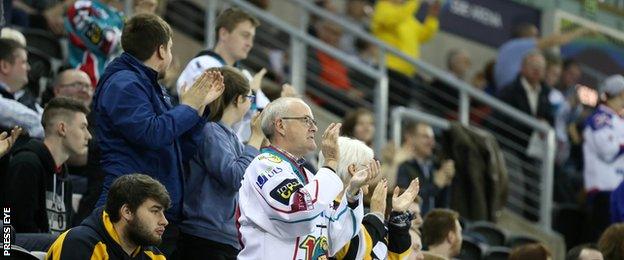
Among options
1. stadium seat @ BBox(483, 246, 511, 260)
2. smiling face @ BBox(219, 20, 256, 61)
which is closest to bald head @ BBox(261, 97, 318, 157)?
smiling face @ BBox(219, 20, 256, 61)

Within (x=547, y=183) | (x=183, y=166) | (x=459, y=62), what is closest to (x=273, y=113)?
(x=183, y=166)

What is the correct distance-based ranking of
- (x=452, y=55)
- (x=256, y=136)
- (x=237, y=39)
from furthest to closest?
(x=452, y=55) → (x=237, y=39) → (x=256, y=136)

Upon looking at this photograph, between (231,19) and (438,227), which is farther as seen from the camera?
(231,19)

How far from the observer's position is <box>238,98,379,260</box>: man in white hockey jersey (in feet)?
24.0

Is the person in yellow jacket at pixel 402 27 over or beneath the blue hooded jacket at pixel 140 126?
beneath

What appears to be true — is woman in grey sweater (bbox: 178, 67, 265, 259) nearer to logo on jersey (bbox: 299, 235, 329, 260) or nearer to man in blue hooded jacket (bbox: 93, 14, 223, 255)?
man in blue hooded jacket (bbox: 93, 14, 223, 255)

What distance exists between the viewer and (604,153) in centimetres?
1360

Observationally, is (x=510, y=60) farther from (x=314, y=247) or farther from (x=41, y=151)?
(x=314, y=247)

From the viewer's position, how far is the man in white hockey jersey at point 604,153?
1362 centimetres

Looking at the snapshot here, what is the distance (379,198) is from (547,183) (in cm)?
627

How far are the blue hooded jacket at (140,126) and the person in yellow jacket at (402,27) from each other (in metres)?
7.26

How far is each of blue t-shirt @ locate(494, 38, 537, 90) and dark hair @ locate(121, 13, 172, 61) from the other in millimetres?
7766

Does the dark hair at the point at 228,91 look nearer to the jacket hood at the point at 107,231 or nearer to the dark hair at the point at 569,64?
the jacket hood at the point at 107,231

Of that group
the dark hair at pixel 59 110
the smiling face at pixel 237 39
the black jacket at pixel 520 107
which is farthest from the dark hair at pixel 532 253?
the black jacket at pixel 520 107
